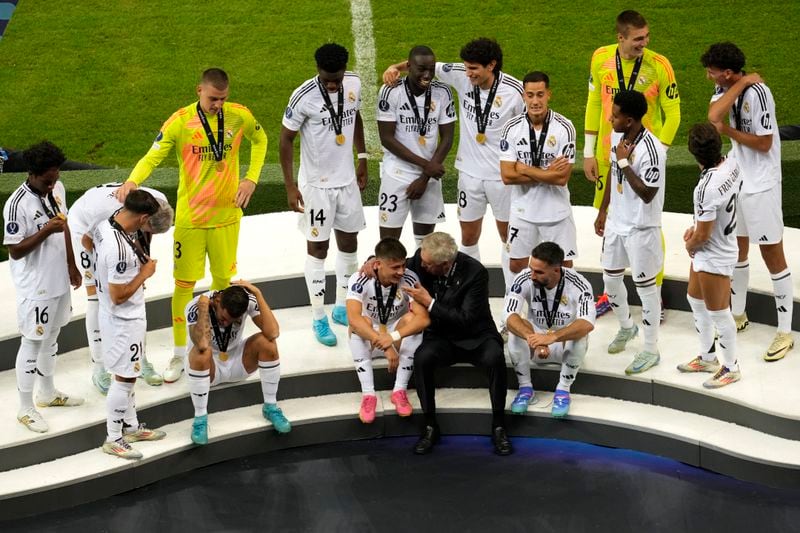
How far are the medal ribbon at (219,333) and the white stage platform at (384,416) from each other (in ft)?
1.11

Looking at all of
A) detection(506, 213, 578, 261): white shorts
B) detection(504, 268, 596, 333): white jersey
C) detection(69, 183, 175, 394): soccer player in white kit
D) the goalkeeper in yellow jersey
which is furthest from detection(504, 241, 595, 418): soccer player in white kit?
detection(69, 183, 175, 394): soccer player in white kit

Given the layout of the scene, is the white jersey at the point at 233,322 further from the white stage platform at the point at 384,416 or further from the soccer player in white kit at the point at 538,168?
the soccer player in white kit at the point at 538,168

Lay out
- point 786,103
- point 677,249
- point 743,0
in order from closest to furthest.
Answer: point 677,249
point 786,103
point 743,0

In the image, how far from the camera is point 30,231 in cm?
717

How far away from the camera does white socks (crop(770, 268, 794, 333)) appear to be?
7.89 m

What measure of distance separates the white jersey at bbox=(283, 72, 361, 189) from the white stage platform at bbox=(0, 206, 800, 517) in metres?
1.05

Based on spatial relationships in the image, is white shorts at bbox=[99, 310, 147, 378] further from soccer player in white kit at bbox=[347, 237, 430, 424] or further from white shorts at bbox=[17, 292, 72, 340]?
soccer player in white kit at bbox=[347, 237, 430, 424]

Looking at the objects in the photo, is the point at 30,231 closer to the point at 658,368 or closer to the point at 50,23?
the point at 658,368

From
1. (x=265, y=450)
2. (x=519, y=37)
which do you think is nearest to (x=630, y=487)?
(x=265, y=450)

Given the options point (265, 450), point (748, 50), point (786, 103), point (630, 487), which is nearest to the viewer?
point (630, 487)

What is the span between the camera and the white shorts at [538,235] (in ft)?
25.9

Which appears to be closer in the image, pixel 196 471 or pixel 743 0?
pixel 196 471

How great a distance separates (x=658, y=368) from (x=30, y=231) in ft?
12.2

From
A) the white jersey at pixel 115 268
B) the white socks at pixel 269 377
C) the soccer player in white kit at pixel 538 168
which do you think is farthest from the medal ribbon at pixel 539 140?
the white jersey at pixel 115 268
